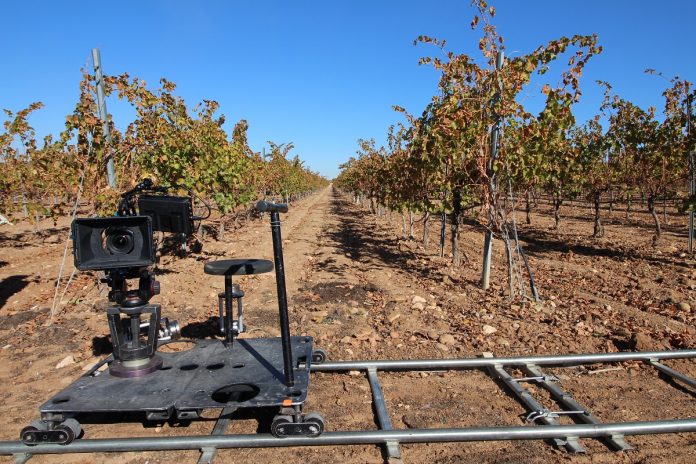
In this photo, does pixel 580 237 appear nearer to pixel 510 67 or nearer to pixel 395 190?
pixel 395 190

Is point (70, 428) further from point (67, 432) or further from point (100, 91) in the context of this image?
point (100, 91)

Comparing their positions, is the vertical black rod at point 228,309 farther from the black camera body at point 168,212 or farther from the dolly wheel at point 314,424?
the dolly wheel at point 314,424

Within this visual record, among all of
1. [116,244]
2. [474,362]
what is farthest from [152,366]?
[474,362]

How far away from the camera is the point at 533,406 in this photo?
11.2 feet

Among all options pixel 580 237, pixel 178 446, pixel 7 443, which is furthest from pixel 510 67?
pixel 580 237

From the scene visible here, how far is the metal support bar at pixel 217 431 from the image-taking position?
2.82 m

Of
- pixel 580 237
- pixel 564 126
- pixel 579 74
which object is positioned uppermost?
pixel 579 74

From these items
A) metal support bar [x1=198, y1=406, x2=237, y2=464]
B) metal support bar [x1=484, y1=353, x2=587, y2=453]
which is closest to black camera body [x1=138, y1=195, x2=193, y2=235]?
metal support bar [x1=198, y1=406, x2=237, y2=464]

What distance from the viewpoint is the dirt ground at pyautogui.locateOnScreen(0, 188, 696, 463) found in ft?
10.6

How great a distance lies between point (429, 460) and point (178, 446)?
1.64 metres

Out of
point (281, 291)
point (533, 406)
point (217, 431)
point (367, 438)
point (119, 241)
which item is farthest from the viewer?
point (533, 406)

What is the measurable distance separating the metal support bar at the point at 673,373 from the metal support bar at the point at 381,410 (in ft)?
8.71

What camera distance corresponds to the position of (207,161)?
11.1 meters

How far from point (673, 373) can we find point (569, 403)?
51.4 inches
